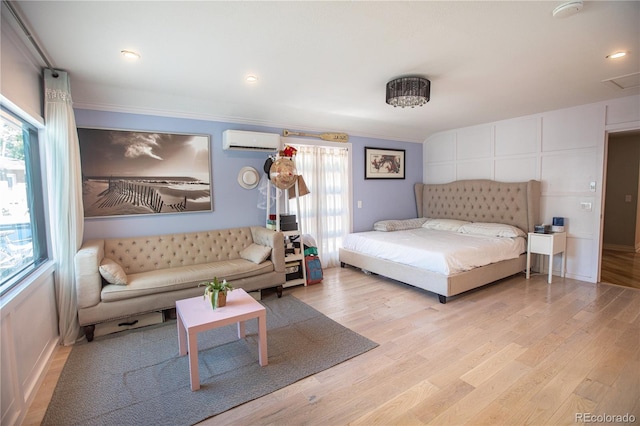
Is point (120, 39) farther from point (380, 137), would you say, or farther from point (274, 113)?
point (380, 137)

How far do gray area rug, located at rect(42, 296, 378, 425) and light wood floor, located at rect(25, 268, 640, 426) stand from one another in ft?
0.38

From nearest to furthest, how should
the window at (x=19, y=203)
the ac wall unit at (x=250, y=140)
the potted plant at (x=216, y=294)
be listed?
the window at (x=19, y=203) → the potted plant at (x=216, y=294) → the ac wall unit at (x=250, y=140)

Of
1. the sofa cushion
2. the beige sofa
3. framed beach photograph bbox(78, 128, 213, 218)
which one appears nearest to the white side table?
the beige sofa

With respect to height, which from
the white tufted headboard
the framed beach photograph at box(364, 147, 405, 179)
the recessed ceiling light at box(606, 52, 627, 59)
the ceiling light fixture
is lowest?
the white tufted headboard

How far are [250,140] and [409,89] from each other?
2.10 m

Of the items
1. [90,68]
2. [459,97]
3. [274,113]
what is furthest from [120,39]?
[459,97]

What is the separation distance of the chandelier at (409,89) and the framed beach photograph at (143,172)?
2393 mm

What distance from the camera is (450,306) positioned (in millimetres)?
3355

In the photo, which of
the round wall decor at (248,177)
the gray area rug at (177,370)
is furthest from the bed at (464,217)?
the round wall decor at (248,177)

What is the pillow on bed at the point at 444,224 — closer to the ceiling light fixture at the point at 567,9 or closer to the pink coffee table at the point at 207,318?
the ceiling light fixture at the point at 567,9

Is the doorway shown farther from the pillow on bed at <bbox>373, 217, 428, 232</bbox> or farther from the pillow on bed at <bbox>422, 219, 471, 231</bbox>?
the pillow on bed at <bbox>373, 217, 428, 232</bbox>

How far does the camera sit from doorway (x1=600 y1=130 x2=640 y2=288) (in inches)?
220

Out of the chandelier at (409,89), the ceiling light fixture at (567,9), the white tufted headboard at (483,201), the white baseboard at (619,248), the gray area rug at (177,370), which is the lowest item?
the gray area rug at (177,370)

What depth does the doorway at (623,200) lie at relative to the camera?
18.4 ft
